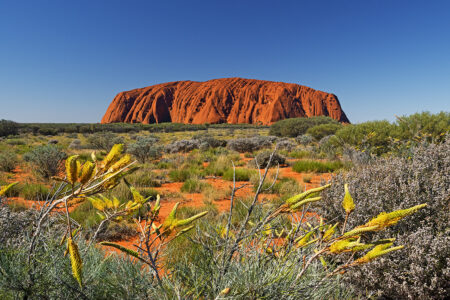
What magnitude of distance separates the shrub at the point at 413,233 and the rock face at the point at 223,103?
66.5 meters

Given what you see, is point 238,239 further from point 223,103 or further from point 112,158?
point 223,103

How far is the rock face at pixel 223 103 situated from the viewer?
71.9 metres

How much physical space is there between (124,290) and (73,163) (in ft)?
2.28

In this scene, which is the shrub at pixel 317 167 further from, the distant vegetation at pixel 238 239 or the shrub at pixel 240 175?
the distant vegetation at pixel 238 239

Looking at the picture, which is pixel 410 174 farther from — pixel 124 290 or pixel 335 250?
pixel 124 290

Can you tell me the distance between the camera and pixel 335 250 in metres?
0.61

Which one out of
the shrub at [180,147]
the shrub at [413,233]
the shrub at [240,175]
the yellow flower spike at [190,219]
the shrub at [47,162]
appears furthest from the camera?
the shrub at [180,147]

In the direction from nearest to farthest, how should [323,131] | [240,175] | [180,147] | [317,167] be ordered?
1. [240,175]
2. [317,167]
3. [180,147]
4. [323,131]

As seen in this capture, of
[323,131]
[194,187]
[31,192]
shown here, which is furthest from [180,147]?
[323,131]

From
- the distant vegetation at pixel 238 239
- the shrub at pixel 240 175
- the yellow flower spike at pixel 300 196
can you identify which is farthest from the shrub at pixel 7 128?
the yellow flower spike at pixel 300 196

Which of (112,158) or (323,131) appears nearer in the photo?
A: (112,158)

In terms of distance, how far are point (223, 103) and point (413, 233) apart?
75.2 metres

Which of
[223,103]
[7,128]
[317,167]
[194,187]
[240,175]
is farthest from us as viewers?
[223,103]

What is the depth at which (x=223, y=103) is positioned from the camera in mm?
75062
